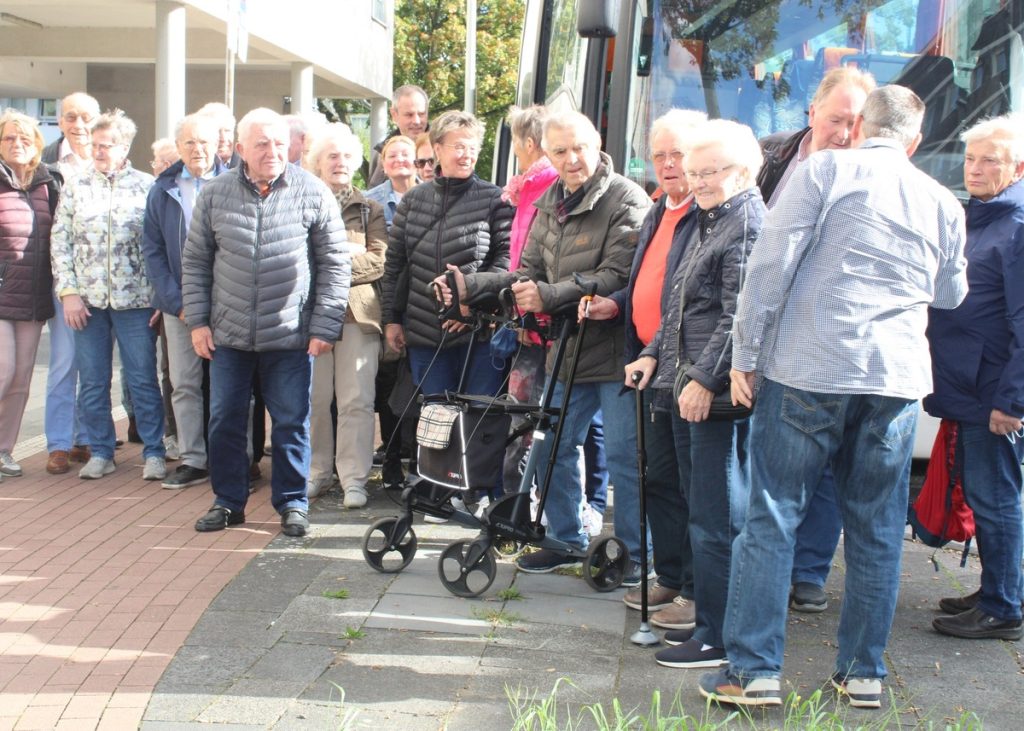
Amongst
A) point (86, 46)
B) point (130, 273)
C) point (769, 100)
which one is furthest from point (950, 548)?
point (86, 46)

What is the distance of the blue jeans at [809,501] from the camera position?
4188mm

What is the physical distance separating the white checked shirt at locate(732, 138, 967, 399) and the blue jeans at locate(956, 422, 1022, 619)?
1180mm

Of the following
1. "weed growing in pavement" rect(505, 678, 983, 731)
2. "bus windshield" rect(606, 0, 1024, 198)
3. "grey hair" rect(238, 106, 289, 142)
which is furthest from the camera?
"bus windshield" rect(606, 0, 1024, 198)

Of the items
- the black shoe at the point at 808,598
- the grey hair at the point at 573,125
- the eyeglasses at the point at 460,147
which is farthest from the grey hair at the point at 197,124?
the black shoe at the point at 808,598

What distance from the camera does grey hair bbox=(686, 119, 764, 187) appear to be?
177 inches

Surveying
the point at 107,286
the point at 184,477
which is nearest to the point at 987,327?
the point at 184,477

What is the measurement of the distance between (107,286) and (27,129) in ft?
3.65

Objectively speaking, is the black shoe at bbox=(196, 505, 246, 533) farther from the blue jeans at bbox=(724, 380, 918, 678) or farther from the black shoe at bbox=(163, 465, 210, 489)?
the blue jeans at bbox=(724, 380, 918, 678)

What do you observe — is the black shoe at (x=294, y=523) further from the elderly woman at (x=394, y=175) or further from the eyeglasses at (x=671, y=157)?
the eyeglasses at (x=671, y=157)

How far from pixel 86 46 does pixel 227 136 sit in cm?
1471

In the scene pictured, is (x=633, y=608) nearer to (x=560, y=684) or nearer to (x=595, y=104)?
(x=560, y=684)

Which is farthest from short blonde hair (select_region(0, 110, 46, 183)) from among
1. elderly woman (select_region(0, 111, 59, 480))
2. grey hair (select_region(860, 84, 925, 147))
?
grey hair (select_region(860, 84, 925, 147))

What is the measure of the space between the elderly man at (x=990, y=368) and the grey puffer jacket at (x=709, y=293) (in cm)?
114

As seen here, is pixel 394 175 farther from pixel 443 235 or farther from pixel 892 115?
pixel 892 115
